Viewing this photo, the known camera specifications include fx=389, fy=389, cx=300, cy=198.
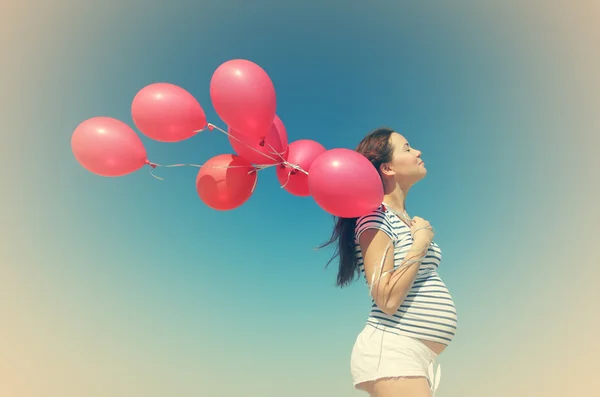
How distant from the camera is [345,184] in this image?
200cm

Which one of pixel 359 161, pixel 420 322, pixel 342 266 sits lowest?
pixel 420 322

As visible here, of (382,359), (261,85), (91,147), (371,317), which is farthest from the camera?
(91,147)

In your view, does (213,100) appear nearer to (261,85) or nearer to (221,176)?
(261,85)

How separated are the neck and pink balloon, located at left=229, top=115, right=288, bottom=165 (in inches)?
28.4

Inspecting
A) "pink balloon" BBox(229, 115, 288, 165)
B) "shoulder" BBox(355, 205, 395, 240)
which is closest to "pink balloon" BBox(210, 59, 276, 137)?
"pink balloon" BBox(229, 115, 288, 165)

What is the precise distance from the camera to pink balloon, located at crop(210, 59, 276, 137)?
226 cm

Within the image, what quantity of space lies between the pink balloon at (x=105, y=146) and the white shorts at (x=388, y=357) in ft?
6.09

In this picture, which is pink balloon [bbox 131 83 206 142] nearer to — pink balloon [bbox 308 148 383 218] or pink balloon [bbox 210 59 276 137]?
pink balloon [bbox 210 59 276 137]

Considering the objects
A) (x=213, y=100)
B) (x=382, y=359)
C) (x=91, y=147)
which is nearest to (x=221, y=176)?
(x=213, y=100)

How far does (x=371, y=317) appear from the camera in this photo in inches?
79.0

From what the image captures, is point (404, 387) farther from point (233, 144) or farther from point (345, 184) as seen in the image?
point (233, 144)

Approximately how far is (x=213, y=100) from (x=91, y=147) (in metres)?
0.86

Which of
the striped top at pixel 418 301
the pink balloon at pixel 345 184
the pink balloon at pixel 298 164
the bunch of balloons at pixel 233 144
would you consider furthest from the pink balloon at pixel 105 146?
the striped top at pixel 418 301

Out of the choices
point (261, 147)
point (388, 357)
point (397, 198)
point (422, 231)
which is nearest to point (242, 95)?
point (261, 147)
